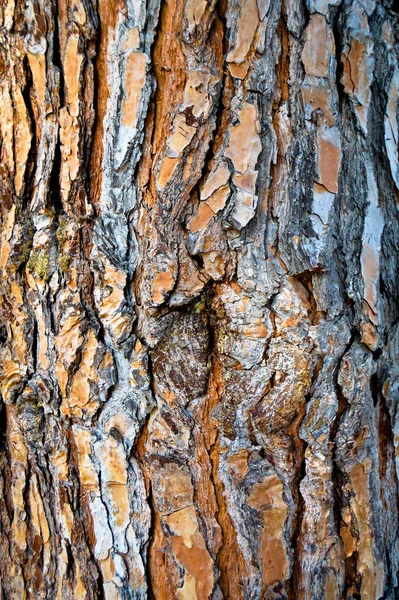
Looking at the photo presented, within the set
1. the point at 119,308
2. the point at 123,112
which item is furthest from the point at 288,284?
the point at 123,112

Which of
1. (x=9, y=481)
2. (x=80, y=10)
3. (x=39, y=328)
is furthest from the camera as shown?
(x=9, y=481)

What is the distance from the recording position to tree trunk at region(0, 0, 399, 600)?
3.19 ft

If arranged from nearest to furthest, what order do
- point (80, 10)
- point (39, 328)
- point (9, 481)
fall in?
point (80, 10) < point (39, 328) < point (9, 481)

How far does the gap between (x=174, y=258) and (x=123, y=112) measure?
0.98 feet

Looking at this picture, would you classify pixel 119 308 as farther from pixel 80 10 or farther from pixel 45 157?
pixel 80 10

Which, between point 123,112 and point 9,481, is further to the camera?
point 9,481

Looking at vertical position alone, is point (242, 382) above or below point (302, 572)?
above

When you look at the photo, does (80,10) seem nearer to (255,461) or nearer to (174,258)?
(174,258)

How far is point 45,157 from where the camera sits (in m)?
1.04

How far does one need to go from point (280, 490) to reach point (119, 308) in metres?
0.50

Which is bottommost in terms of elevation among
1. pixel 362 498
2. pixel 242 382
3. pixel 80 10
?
pixel 362 498

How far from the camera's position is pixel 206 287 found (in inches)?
40.1

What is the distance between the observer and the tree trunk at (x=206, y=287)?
3.19 feet

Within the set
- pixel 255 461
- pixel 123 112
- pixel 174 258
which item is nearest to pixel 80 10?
pixel 123 112
